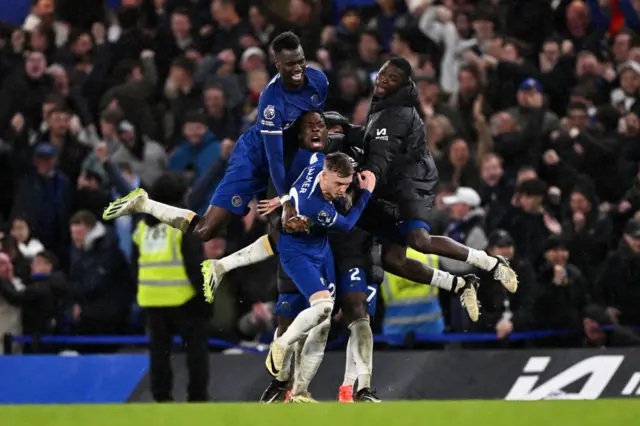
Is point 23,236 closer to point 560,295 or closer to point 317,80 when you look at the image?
point 317,80

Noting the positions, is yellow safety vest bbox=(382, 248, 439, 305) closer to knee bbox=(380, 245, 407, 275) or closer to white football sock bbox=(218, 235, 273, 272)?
knee bbox=(380, 245, 407, 275)

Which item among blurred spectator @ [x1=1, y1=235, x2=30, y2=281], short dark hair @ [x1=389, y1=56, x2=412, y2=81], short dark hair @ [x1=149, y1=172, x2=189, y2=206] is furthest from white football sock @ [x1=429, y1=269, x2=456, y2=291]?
blurred spectator @ [x1=1, y1=235, x2=30, y2=281]

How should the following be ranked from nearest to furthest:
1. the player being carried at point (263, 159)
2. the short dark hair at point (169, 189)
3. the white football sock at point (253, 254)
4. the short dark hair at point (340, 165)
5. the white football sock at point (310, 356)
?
the short dark hair at point (340, 165) → the white football sock at point (310, 356) → the player being carried at point (263, 159) → the white football sock at point (253, 254) → the short dark hair at point (169, 189)

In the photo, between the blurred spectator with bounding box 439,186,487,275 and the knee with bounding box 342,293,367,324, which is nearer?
the knee with bounding box 342,293,367,324

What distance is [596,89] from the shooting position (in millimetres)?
16141

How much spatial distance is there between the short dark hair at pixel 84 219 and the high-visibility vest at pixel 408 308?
3.26 meters

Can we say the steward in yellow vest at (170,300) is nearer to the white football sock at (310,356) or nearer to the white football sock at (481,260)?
the white football sock at (310,356)

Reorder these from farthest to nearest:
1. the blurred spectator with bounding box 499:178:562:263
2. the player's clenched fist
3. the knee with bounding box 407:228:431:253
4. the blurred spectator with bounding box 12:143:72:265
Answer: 1. the blurred spectator with bounding box 12:143:72:265
2. the blurred spectator with bounding box 499:178:562:263
3. the knee with bounding box 407:228:431:253
4. the player's clenched fist

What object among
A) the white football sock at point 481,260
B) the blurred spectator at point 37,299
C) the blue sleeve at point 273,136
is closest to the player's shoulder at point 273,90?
the blue sleeve at point 273,136

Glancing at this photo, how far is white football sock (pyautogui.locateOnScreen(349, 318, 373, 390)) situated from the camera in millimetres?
10984

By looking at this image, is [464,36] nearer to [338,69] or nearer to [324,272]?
[338,69]

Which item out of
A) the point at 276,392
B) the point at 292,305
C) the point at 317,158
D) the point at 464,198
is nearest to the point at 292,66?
the point at 317,158

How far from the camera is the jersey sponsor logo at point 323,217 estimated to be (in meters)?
10.5

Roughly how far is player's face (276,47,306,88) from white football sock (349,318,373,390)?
1.84 metres
